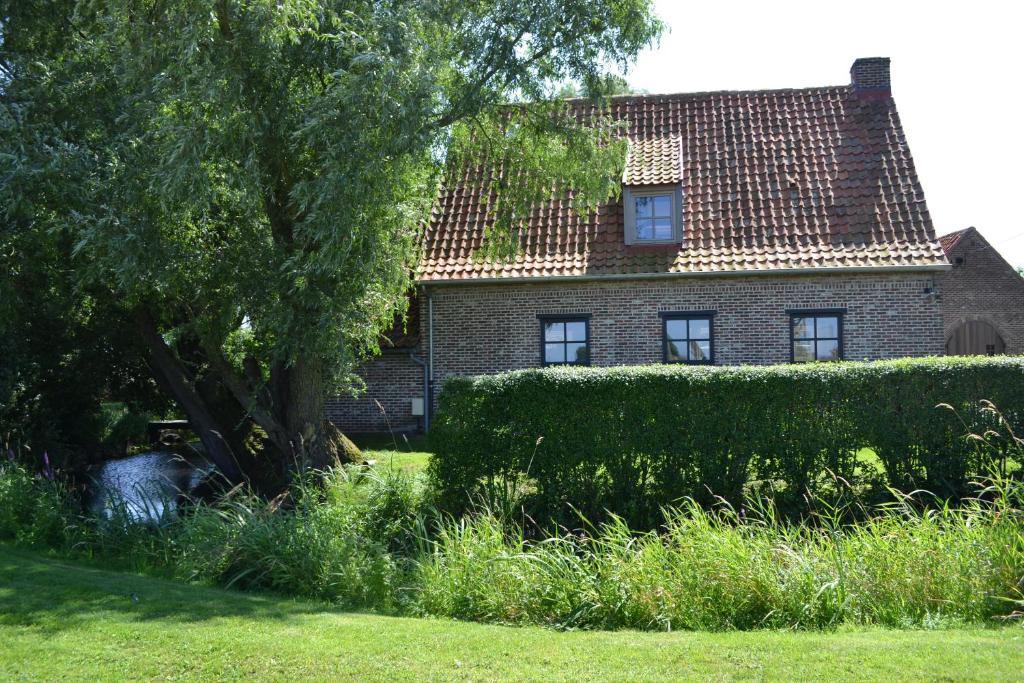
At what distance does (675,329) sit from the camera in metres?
17.8

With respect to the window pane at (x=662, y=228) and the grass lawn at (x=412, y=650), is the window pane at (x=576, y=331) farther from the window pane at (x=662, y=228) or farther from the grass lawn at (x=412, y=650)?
the grass lawn at (x=412, y=650)

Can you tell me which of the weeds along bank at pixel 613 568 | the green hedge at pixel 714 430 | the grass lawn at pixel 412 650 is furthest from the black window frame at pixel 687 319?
the grass lawn at pixel 412 650

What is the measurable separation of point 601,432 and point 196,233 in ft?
19.6

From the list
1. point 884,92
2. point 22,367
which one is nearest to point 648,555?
point 22,367

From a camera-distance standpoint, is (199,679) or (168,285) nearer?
(199,679)

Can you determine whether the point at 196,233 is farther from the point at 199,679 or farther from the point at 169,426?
the point at 169,426

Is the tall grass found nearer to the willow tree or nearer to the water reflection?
the water reflection

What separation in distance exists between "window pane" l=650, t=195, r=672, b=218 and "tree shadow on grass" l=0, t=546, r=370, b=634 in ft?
43.7

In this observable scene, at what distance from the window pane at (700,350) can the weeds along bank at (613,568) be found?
8828 millimetres

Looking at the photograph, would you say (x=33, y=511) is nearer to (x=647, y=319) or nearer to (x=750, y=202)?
(x=647, y=319)

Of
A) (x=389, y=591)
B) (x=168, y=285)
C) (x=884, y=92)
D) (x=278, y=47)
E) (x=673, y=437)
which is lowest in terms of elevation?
(x=389, y=591)

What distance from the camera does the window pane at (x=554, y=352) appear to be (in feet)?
59.5

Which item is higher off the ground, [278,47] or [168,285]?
[278,47]

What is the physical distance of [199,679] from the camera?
4727 millimetres
